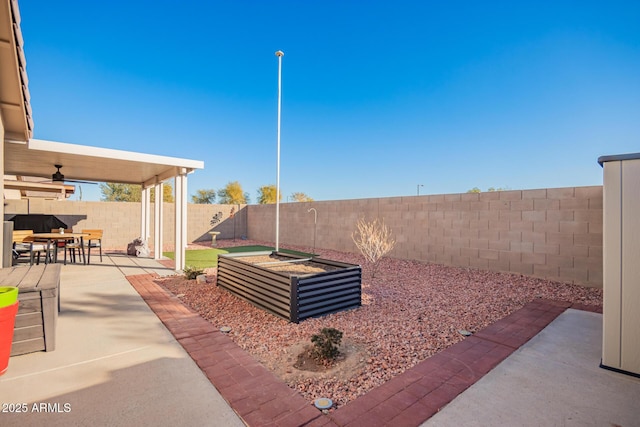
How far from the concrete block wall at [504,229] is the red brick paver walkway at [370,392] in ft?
9.10

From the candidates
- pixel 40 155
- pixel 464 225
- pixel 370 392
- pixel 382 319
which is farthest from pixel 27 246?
pixel 464 225

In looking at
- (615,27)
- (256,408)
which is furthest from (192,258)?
(615,27)

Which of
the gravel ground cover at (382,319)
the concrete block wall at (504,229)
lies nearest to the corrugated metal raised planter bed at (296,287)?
the gravel ground cover at (382,319)

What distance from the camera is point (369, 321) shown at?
3.61 m

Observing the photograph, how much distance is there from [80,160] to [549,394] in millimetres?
8657

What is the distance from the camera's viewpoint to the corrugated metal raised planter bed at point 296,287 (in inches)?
140

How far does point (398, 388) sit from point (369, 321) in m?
1.45

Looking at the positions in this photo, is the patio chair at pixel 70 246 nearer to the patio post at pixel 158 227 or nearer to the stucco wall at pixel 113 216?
the patio post at pixel 158 227

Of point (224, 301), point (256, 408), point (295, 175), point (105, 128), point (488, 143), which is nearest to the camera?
point (256, 408)

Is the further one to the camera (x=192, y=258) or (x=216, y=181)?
(x=216, y=181)

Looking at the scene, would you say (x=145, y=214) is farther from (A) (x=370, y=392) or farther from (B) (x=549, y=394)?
(B) (x=549, y=394)

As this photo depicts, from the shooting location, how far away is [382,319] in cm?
369

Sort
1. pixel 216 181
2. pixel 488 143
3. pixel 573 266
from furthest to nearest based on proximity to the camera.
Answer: pixel 216 181, pixel 488 143, pixel 573 266

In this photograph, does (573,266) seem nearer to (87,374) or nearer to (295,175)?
(87,374)
